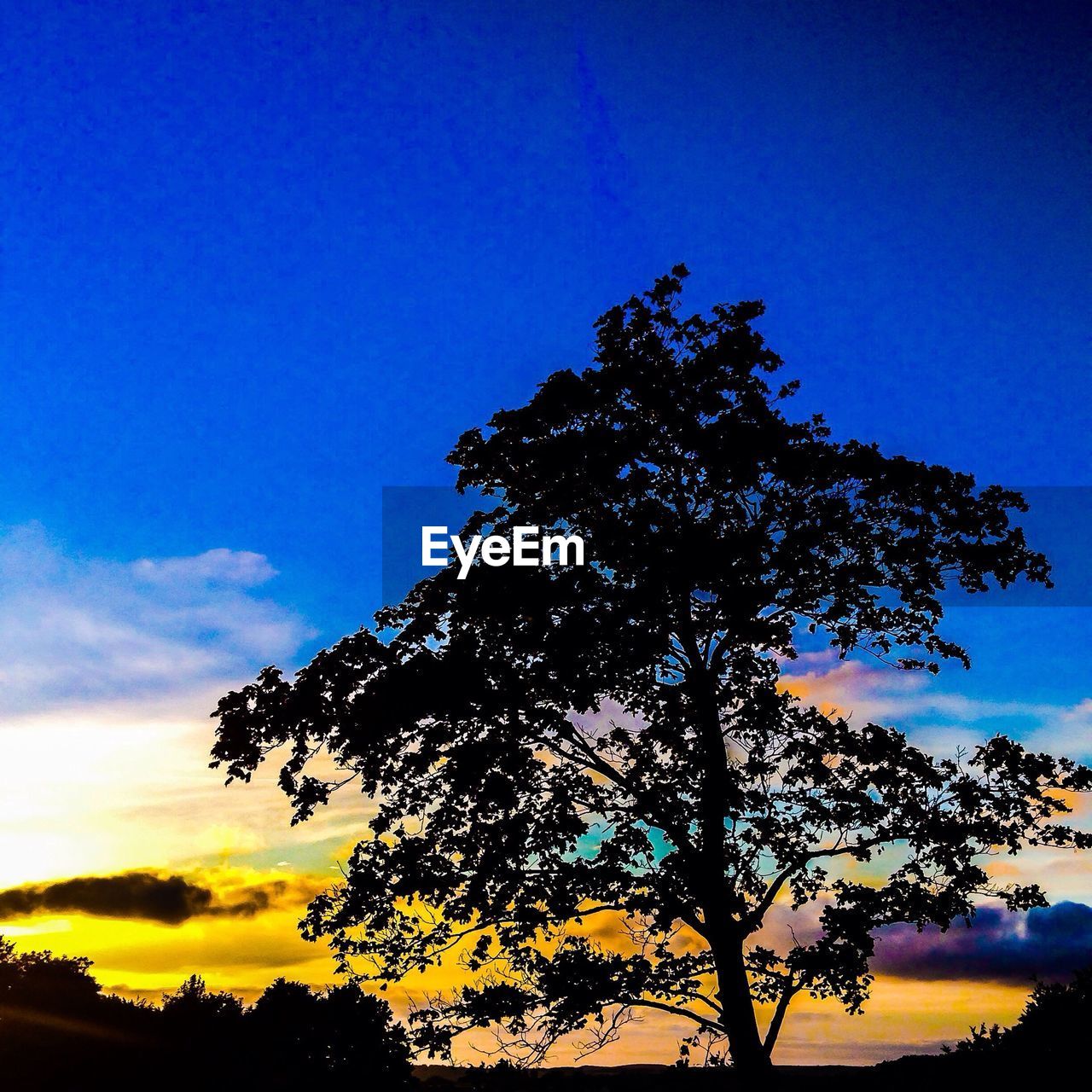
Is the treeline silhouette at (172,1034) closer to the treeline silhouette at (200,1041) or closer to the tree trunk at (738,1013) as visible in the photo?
the treeline silhouette at (200,1041)

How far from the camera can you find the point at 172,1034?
45312 millimetres

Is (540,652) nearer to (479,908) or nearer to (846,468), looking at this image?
(479,908)

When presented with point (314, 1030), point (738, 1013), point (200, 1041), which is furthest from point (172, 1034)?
point (738, 1013)

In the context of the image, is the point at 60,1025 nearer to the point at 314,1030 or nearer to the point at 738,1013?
the point at 314,1030

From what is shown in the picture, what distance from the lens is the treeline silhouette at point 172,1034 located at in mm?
39969

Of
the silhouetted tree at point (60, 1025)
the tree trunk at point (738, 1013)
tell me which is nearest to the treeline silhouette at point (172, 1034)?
the silhouetted tree at point (60, 1025)

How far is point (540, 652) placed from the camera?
59.3ft

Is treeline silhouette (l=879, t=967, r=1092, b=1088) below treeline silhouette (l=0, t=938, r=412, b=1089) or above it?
above

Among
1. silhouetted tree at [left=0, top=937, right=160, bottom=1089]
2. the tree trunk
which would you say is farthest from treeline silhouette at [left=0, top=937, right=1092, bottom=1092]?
the tree trunk

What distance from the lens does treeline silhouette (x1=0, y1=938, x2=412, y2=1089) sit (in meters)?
40.0

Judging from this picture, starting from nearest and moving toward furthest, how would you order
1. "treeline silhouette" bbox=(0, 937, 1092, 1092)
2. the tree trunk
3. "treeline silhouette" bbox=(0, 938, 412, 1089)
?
the tree trunk, "treeline silhouette" bbox=(0, 937, 1092, 1092), "treeline silhouette" bbox=(0, 938, 412, 1089)

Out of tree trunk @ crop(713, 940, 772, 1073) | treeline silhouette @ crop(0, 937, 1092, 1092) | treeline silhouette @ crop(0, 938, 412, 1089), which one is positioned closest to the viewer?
tree trunk @ crop(713, 940, 772, 1073)

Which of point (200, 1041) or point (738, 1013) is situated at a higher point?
point (738, 1013)

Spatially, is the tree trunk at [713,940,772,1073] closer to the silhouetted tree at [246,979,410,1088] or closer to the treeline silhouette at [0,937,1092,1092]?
the treeline silhouette at [0,937,1092,1092]
